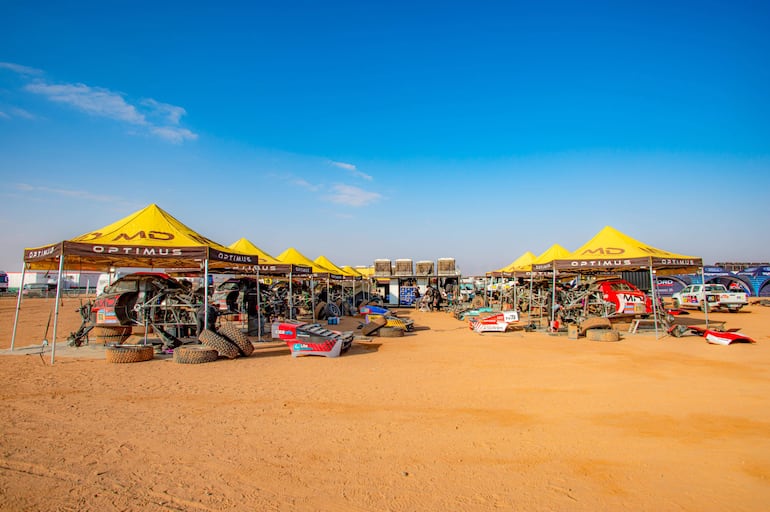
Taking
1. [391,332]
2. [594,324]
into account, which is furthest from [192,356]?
[594,324]

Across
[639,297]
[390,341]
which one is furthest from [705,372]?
[390,341]

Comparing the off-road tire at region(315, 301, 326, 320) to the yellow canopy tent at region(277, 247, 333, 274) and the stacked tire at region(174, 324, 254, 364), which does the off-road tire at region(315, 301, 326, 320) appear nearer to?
the yellow canopy tent at region(277, 247, 333, 274)

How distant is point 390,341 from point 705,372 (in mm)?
8024

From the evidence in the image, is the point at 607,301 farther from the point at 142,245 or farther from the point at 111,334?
the point at 111,334

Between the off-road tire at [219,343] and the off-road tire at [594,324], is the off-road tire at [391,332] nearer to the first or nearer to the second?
the off-road tire at [594,324]

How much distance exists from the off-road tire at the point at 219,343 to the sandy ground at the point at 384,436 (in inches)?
29.6

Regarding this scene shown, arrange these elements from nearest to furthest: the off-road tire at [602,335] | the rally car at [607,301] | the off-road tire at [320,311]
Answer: the off-road tire at [602,335] < the rally car at [607,301] < the off-road tire at [320,311]

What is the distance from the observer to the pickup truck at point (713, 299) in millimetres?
23359

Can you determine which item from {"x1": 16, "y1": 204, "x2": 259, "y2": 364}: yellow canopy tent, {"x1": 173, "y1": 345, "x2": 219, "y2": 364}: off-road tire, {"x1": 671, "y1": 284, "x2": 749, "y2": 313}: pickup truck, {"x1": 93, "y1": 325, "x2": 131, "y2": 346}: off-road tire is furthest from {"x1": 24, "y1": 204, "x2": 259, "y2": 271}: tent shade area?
{"x1": 671, "y1": 284, "x2": 749, "y2": 313}: pickup truck

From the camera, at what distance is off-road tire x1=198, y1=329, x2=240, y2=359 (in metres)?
9.42

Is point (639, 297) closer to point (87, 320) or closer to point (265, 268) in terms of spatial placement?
point (265, 268)

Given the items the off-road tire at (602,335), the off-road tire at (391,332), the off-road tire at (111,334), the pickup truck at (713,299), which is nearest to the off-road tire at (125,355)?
the off-road tire at (111,334)

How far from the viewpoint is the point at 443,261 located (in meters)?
32.3

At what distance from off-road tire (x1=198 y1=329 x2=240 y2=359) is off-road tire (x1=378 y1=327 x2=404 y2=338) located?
20.2 feet
